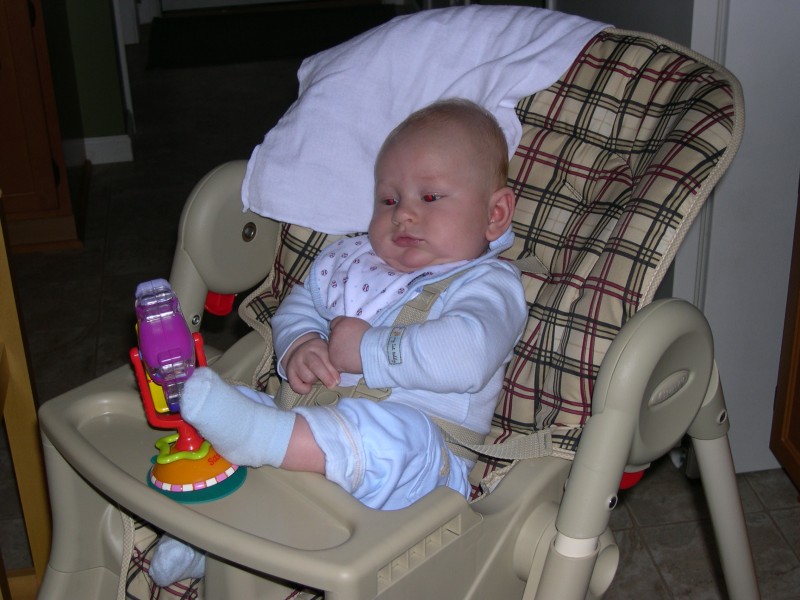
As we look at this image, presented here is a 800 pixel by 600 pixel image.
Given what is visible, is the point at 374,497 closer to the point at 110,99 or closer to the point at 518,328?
the point at 518,328

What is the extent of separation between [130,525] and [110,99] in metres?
2.49

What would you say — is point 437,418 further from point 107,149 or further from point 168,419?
point 107,149

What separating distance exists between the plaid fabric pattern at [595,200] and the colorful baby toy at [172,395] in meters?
0.31

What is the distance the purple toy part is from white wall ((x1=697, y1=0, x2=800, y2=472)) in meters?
0.95

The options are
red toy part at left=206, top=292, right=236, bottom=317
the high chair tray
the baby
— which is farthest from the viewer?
red toy part at left=206, top=292, right=236, bottom=317

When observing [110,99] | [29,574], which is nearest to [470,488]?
[29,574]

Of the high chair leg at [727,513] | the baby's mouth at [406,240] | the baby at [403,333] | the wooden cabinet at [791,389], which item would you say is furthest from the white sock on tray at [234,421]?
the wooden cabinet at [791,389]

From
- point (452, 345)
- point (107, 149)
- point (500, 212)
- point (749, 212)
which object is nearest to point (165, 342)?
point (452, 345)

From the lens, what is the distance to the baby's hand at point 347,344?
1097mm

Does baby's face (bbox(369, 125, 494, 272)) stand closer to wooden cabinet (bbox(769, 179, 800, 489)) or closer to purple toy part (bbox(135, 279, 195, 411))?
purple toy part (bbox(135, 279, 195, 411))

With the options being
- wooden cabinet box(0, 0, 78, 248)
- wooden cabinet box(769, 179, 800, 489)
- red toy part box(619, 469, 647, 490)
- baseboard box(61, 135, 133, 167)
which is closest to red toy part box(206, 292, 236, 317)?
red toy part box(619, 469, 647, 490)

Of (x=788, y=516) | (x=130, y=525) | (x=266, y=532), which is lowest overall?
(x=788, y=516)

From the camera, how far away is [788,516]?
171 centimetres

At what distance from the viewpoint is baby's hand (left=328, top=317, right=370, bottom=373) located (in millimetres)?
1097
